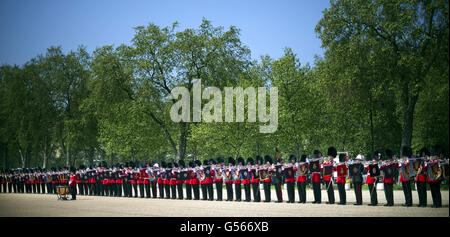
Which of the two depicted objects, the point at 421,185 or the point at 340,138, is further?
the point at 340,138

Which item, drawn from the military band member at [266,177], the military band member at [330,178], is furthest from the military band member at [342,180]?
the military band member at [266,177]

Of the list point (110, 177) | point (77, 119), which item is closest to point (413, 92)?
point (110, 177)

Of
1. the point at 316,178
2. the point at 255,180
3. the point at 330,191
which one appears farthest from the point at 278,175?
the point at 330,191

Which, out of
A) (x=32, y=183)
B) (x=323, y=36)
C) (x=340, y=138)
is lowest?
(x=32, y=183)

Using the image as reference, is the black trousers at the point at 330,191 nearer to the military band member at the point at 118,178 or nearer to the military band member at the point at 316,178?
the military band member at the point at 316,178

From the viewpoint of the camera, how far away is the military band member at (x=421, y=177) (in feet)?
57.7

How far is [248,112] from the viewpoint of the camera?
1857 inches

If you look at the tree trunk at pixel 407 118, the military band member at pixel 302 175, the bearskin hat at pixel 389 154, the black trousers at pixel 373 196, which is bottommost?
the black trousers at pixel 373 196

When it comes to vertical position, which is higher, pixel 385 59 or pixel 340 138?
pixel 385 59

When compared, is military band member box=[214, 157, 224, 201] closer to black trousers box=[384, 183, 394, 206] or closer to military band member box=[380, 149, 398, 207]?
military band member box=[380, 149, 398, 207]

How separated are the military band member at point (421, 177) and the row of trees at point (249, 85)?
4572 mm
